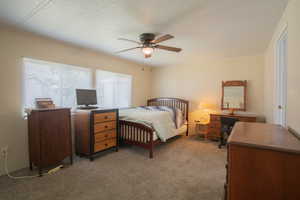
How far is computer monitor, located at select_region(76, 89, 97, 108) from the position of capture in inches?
127

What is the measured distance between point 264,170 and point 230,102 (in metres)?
3.60

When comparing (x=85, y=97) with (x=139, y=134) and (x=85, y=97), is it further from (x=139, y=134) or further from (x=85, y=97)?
(x=139, y=134)

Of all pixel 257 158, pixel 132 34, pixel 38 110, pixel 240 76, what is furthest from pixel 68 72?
pixel 240 76

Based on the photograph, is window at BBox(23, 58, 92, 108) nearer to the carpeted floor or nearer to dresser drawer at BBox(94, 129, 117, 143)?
dresser drawer at BBox(94, 129, 117, 143)

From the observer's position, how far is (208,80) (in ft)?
15.7

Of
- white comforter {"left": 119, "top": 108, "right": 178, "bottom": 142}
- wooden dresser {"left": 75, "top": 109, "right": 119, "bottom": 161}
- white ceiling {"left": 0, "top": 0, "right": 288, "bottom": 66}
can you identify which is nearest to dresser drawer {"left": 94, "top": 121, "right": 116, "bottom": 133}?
wooden dresser {"left": 75, "top": 109, "right": 119, "bottom": 161}

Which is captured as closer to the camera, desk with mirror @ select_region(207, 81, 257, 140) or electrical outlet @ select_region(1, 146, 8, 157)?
electrical outlet @ select_region(1, 146, 8, 157)

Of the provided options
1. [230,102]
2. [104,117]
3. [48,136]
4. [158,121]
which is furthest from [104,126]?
[230,102]

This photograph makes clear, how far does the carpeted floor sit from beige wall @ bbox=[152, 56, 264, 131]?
73.5 inches

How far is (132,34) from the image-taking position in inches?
107

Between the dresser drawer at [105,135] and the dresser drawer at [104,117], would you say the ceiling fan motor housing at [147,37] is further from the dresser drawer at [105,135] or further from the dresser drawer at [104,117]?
the dresser drawer at [105,135]

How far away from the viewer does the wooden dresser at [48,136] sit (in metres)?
2.41

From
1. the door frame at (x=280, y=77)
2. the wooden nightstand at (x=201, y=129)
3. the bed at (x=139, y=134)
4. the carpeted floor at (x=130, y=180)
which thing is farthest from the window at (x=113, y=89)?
the door frame at (x=280, y=77)

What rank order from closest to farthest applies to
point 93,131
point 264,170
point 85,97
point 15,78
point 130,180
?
point 264,170 < point 130,180 < point 15,78 < point 93,131 < point 85,97
